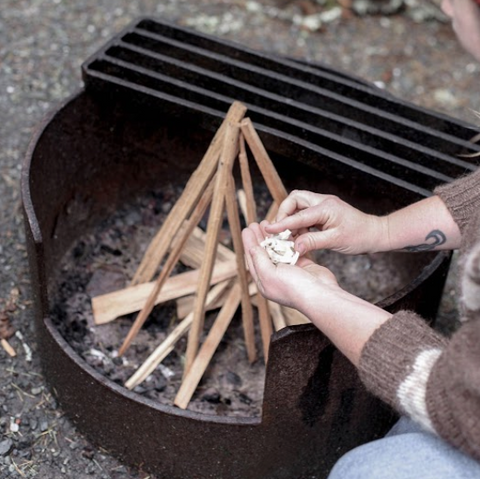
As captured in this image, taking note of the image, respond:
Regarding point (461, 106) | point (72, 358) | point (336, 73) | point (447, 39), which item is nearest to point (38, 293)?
point (72, 358)

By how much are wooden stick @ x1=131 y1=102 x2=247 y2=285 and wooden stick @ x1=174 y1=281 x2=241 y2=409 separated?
0.23m

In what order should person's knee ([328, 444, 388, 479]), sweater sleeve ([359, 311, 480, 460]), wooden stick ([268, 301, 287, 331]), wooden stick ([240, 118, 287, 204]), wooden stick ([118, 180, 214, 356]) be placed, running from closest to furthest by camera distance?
sweater sleeve ([359, 311, 480, 460]) → person's knee ([328, 444, 388, 479]) → wooden stick ([240, 118, 287, 204]) → wooden stick ([118, 180, 214, 356]) → wooden stick ([268, 301, 287, 331])

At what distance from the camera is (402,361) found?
4.47 ft

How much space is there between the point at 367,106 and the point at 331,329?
0.87 m

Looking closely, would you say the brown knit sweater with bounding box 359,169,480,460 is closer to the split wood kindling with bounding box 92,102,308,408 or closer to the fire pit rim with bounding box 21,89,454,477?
the fire pit rim with bounding box 21,89,454,477

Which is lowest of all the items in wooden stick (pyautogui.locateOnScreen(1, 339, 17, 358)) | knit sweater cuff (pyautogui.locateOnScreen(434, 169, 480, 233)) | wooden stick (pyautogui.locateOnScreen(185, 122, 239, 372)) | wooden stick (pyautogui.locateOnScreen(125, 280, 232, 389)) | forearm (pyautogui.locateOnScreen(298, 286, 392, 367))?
wooden stick (pyautogui.locateOnScreen(1, 339, 17, 358))

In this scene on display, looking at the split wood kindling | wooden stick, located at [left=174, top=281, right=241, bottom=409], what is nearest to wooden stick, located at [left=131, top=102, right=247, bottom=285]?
the split wood kindling

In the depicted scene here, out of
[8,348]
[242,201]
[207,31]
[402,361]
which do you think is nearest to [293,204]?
[402,361]

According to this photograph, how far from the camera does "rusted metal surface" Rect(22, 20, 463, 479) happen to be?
1.68 metres

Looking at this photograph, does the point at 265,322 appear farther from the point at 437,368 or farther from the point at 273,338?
the point at 437,368

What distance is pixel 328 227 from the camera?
172 centimetres

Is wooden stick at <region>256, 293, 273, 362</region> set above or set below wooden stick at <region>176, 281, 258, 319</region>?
above

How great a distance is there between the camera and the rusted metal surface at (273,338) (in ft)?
5.52

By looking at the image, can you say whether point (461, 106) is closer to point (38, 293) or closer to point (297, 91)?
point (297, 91)
